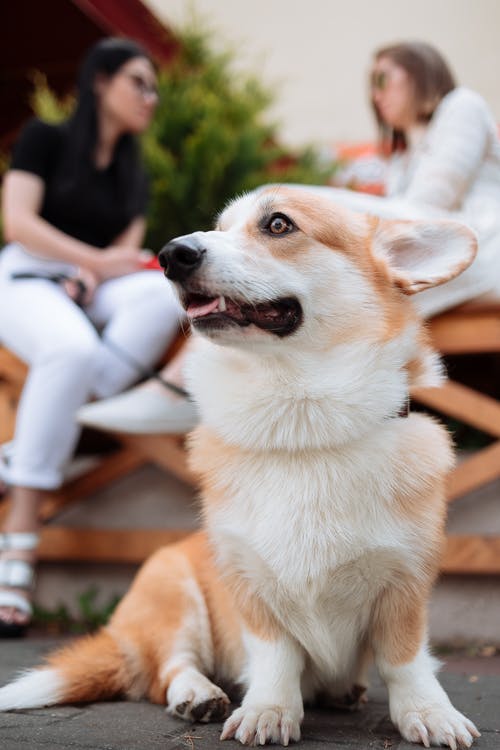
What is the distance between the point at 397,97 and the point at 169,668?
7.01 feet

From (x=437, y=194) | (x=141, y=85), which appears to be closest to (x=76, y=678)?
(x=437, y=194)

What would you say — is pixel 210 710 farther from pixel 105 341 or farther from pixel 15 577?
pixel 105 341

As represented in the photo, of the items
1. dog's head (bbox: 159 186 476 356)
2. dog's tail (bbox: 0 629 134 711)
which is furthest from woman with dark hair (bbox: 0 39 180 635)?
dog's head (bbox: 159 186 476 356)

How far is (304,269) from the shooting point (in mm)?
1566

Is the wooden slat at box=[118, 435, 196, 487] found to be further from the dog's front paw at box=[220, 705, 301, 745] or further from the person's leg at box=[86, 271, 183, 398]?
the dog's front paw at box=[220, 705, 301, 745]

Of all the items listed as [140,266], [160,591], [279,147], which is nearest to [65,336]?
[140,266]

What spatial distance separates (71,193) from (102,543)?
1.34m

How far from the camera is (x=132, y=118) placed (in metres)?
2.96

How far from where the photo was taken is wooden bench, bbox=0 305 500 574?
99.0 inches

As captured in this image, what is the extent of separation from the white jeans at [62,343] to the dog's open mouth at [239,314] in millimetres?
1162

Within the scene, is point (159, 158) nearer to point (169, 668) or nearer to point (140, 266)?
point (140, 266)

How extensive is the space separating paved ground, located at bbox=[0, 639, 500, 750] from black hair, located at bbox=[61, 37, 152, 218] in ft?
6.08

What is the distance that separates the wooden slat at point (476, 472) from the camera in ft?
8.30

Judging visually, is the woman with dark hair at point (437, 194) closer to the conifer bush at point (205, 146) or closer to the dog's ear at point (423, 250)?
the dog's ear at point (423, 250)
